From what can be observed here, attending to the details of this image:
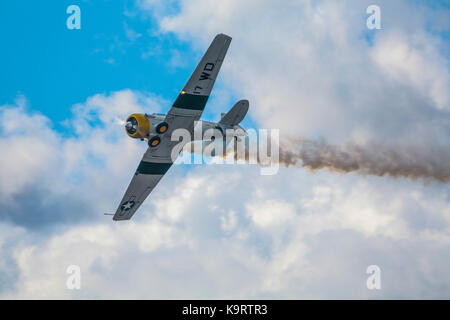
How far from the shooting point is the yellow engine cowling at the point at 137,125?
3072cm

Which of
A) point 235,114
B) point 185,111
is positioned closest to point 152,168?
point 185,111

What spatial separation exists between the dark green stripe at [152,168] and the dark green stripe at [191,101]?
5.35 meters

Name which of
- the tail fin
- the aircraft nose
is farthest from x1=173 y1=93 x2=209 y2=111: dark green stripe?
the tail fin

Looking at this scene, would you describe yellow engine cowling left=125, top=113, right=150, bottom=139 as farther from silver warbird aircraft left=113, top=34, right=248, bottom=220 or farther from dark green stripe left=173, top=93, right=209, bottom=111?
dark green stripe left=173, top=93, right=209, bottom=111

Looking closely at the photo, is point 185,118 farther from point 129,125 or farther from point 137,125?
point 129,125

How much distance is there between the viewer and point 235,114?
1351 inches

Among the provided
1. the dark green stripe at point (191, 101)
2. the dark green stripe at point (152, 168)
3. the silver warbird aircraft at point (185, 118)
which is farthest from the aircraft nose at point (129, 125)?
the dark green stripe at point (152, 168)

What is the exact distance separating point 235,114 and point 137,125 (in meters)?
6.43
